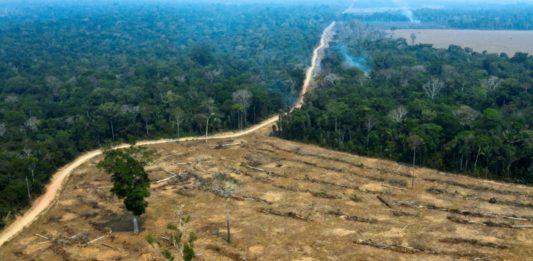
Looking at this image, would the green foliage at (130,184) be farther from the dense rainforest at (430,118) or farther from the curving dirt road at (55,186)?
the dense rainforest at (430,118)

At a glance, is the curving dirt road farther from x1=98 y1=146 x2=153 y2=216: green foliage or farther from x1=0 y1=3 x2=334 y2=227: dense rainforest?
x1=98 y1=146 x2=153 y2=216: green foliage

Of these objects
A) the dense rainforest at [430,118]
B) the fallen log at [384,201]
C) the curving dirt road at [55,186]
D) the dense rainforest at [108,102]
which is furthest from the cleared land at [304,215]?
the dense rainforest at [108,102]

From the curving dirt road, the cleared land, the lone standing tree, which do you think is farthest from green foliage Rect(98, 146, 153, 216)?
the curving dirt road

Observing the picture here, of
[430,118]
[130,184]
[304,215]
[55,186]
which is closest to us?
[130,184]

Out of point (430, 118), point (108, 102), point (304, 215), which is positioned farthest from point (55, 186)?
point (430, 118)

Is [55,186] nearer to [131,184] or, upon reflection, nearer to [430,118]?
[131,184]
